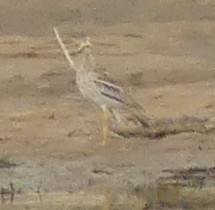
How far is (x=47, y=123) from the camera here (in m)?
11.0

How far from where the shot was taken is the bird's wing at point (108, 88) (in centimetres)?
1056

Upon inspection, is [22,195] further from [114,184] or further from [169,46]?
[169,46]

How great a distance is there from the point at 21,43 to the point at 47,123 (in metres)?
1.41

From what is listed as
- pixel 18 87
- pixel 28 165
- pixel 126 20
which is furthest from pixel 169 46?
pixel 28 165

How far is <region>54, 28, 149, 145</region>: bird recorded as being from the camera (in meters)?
10.6

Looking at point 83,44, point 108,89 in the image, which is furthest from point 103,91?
point 83,44

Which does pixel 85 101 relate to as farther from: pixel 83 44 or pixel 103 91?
pixel 103 91

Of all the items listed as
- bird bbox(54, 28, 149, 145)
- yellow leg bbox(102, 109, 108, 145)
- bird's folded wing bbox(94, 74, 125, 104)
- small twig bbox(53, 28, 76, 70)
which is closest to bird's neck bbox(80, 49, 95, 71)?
bird bbox(54, 28, 149, 145)

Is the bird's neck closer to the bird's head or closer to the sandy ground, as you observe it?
the bird's head

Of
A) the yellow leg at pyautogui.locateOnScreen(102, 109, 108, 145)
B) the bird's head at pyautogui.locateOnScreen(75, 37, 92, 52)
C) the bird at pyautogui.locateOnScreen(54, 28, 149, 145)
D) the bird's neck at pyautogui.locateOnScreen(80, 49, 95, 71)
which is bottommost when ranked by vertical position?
the yellow leg at pyautogui.locateOnScreen(102, 109, 108, 145)

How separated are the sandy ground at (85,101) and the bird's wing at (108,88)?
316 millimetres

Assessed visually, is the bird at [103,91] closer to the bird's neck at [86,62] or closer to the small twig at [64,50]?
the bird's neck at [86,62]

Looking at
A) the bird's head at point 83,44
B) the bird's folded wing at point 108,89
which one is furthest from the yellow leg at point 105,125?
the bird's head at point 83,44

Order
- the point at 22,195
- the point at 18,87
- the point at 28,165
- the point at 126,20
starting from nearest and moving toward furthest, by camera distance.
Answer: the point at 22,195 < the point at 28,165 < the point at 18,87 < the point at 126,20
